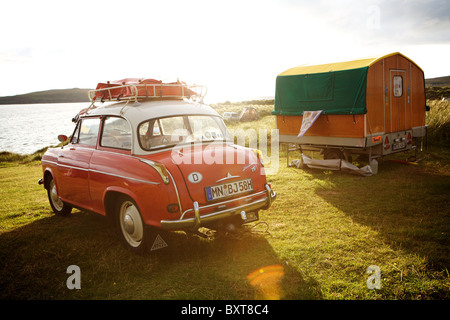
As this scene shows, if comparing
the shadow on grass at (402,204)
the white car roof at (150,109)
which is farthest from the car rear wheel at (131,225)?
the shadow on grass at (402,204)

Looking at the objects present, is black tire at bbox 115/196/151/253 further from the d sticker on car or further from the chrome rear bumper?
the d sticker on car

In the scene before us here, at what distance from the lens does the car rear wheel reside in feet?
14.6

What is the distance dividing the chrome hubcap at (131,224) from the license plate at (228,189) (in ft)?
3.27

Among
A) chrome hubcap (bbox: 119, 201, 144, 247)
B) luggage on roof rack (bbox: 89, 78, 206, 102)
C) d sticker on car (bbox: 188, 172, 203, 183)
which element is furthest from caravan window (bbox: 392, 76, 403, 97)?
chrome hubcap (bbox: 119, 201, 144, 247)

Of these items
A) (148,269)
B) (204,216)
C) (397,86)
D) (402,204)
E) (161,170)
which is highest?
(397,86)

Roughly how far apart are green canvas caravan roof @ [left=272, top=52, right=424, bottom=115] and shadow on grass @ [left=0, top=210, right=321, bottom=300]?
524 centimetres

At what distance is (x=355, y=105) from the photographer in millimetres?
8672

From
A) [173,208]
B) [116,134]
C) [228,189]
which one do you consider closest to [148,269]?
[173,208]

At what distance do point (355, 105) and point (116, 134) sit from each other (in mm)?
6196

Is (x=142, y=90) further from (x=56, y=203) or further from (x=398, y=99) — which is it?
(x=398, y=99)

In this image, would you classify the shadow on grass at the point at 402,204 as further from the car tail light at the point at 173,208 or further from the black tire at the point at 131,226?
A: the black tire at the point at 131,226

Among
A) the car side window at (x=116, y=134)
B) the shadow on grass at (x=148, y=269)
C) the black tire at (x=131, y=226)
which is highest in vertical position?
the car side window at (x=116, y=134)

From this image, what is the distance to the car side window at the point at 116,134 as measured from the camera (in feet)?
15.9
